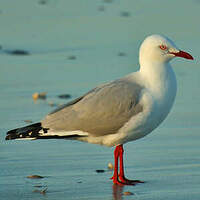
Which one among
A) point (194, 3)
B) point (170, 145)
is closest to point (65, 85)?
point (170, 145)

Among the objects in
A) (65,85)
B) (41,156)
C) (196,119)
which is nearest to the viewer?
(41,156)

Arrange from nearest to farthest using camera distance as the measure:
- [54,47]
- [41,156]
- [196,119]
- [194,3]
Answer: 1. [41,156]
2. [196,119]
3. [54,47]
4. [194,3]

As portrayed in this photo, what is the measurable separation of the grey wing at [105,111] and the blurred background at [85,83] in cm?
47

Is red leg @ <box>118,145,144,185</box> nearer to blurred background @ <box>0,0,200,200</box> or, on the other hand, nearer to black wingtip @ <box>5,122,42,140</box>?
blurred background @ <box>0,0,200,200</box>

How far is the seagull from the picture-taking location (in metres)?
7.40

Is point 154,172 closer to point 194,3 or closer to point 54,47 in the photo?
point 54,47

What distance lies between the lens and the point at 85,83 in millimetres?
11328

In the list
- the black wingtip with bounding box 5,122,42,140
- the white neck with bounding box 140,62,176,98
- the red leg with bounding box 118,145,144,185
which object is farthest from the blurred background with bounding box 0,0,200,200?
the white neck with bounding box 140,62,176,98

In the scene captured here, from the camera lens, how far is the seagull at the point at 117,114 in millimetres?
7398

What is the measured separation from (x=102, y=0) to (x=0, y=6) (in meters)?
2.54

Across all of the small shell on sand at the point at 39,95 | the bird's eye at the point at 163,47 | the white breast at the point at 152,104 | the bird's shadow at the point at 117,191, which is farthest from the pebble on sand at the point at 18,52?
the bird's shadow at the point at 117,191

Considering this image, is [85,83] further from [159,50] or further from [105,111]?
[105,111]

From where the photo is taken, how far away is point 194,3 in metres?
17.3

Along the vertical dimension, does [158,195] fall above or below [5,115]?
above
